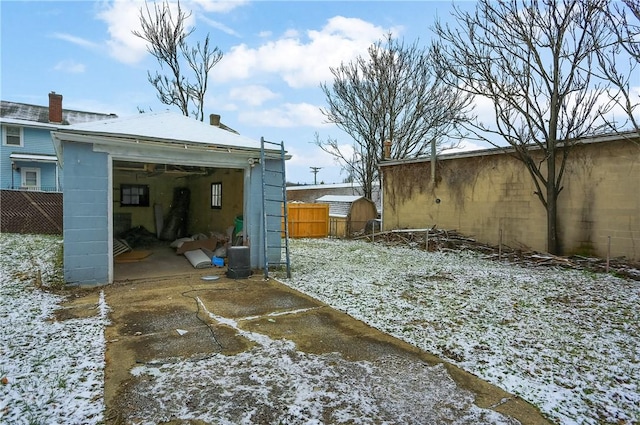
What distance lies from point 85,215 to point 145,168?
13.3 ft

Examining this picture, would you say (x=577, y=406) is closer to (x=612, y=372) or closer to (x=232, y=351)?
(x=612, y=372)

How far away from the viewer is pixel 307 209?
51.2 ft

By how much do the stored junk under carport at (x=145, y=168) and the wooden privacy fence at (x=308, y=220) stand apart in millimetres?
4544

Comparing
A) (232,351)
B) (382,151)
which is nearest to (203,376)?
(232,351)

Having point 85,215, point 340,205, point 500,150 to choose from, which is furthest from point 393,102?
point 85,215

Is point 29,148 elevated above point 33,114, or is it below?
below

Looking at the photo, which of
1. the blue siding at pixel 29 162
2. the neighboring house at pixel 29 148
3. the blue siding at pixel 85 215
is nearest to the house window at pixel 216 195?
the blue siding at pixel 85 215

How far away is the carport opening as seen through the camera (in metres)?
9.50

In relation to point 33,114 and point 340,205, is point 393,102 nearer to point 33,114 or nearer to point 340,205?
point 340,205

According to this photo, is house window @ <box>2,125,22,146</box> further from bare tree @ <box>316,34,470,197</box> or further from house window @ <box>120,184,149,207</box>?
bare tree @ <box>316,34,470,197</box>

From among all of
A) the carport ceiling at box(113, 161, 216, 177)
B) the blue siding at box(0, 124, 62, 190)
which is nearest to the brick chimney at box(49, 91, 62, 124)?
the blue siding at box(0, 124, 62, 190)

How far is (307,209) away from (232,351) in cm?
1219

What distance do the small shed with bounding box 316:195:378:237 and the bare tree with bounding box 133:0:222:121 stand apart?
8.83 metres

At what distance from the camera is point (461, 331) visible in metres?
4.16
